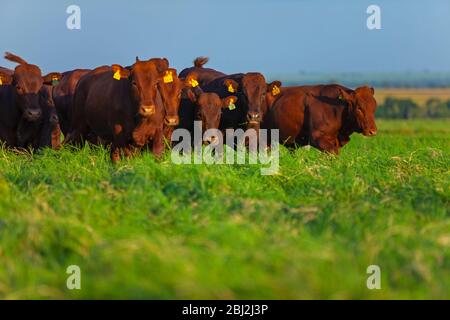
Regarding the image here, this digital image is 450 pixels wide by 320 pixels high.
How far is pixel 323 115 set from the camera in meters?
18.5

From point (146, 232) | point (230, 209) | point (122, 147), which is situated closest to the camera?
point (146, 232)

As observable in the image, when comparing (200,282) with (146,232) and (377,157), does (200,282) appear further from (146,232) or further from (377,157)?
(377,157)

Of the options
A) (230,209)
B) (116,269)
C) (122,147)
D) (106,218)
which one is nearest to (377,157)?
(122,147)

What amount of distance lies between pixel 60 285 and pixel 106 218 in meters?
1.71

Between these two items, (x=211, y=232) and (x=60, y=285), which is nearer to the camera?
(x=60, y=285)

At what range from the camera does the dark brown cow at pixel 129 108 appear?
13992 mm

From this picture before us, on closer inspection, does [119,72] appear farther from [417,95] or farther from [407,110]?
[417,95]

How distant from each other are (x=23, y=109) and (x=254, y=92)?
4117 millimetres

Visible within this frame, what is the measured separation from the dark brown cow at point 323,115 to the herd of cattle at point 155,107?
0.02 m

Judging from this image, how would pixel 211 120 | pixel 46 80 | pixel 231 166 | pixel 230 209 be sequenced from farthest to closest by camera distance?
pixel 46 80 < pixel 211 120 < pixel 231 166 < pixel 230 209

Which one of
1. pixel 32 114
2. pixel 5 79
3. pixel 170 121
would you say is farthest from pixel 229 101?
pixel 5 79

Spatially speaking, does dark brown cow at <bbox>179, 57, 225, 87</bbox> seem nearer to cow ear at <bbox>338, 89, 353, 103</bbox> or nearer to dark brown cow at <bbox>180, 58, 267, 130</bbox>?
dark brown cow at <bbox>180, 58, 267, 130</bbox>

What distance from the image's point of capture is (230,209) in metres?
9.64

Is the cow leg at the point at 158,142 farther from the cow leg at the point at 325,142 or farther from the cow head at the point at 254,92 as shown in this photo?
the cow leg at the point at 325,142
